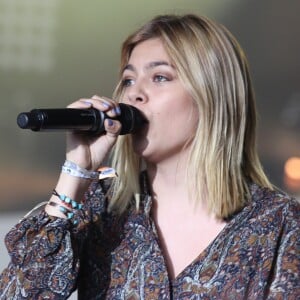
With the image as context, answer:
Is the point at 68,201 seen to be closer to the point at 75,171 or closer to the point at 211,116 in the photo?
the point at 75,171

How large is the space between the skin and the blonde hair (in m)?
0.02

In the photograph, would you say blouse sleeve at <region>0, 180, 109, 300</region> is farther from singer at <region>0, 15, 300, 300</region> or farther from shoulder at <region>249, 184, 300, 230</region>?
shoulder at <region>249, 184, 300, 230</region>

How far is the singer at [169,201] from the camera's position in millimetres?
1421

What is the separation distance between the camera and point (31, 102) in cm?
231

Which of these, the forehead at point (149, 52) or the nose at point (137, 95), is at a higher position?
the forehead at point (149, 52)

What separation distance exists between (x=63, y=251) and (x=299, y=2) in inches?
59.6

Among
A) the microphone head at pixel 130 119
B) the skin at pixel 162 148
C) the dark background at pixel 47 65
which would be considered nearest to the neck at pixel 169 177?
the skin at pixel 162 148

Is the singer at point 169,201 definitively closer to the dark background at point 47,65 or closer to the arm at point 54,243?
the arm at point 54,243

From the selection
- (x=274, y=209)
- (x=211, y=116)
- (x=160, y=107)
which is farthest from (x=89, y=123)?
(x=274, y=209)

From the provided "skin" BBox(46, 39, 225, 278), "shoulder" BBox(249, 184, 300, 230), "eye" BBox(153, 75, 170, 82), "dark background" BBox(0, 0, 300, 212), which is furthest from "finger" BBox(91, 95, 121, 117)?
"dark background" BBox(0, 0, 300, 212)

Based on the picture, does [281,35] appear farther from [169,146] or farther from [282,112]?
[169,146]

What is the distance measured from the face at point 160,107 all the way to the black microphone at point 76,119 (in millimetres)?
28

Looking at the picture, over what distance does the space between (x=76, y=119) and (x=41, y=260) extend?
0.87ft

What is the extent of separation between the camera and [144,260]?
57.7 inches
